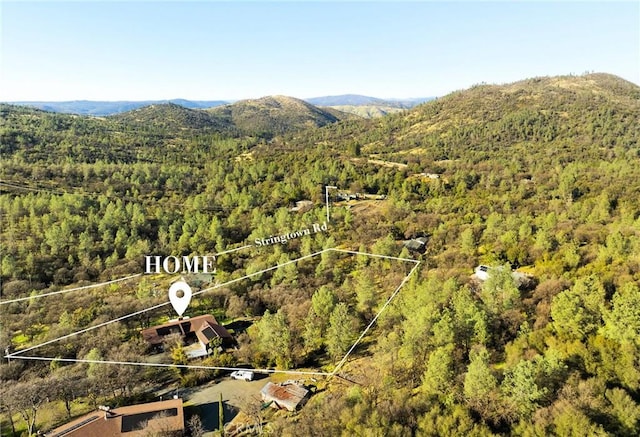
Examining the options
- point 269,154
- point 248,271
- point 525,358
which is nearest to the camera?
point 525,358

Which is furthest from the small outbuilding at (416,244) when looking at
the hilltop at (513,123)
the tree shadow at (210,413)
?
the hilltop at (513,123)

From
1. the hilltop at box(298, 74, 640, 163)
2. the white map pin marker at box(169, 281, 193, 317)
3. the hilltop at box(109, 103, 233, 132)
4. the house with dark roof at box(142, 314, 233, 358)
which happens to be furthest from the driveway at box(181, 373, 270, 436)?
the hilltop at box(109, 103, 233, 132)

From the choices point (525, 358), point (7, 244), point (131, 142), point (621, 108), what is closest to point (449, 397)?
point (525, 358)

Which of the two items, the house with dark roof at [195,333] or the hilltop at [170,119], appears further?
the hilltop at [170,119]

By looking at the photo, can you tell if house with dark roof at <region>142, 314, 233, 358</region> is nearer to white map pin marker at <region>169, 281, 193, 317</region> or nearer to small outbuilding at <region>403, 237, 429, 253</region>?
white map pin marker at <region>169, 281, 193, 317</region>

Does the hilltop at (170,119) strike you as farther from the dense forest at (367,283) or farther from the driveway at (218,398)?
the driveway at (218,398)

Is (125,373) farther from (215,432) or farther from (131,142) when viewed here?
(131,142)
